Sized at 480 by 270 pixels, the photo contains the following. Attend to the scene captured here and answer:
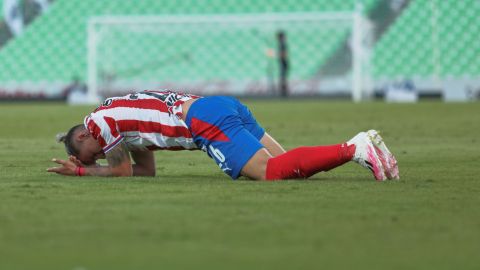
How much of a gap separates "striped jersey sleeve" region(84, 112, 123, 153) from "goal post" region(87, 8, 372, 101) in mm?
17635

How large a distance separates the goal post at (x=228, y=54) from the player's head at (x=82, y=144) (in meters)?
17.4

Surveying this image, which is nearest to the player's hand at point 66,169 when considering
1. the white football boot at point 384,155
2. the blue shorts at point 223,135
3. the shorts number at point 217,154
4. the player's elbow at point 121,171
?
the player's elbow at point 121,171

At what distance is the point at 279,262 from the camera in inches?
157

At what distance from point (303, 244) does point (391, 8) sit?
76.0 ft

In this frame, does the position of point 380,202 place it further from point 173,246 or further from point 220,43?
point 220,43

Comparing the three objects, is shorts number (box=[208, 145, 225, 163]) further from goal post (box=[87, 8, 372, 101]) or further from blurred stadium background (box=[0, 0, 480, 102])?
blurred stadium background (box=[0, 0, 480, 102])

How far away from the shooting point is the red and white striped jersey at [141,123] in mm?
7051

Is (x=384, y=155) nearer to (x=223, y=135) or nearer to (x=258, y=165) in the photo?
(x=258, y=165)

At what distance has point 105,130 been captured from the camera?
7023mm

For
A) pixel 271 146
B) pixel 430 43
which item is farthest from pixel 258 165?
pixel 430 43

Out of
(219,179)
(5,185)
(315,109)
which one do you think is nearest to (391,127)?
Answer: (315,109)

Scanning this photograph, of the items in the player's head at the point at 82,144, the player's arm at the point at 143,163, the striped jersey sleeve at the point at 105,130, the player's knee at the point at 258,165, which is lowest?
the player's arm at the point at 143,163

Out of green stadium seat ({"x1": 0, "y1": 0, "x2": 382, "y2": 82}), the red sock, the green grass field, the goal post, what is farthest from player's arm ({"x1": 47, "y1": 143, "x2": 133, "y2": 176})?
green stadium seat ({"x1": 0, "y1": 0, "x2": 382, "y2": 82})

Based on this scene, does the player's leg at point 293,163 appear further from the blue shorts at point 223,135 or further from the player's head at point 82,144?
the player's head at point 82,144
